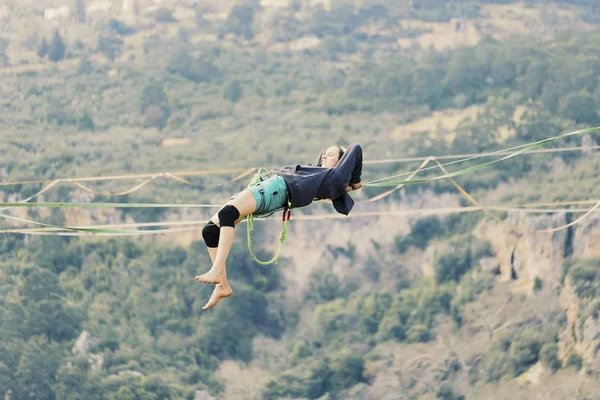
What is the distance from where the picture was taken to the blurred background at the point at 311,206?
51406 millimetres

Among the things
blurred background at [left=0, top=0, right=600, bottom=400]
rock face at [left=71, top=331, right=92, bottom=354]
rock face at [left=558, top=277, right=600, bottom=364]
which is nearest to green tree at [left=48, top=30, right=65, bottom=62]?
blurred background at [left=0, top=0, right=600, bottom=400]

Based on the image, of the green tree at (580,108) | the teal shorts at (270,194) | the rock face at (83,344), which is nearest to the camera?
the teal shorts at (270,194)

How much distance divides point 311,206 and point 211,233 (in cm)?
5760

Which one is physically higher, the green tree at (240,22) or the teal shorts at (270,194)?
the green tree at (240,22)

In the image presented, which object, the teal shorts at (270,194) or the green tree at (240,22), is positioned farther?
the green tree at (240,22)

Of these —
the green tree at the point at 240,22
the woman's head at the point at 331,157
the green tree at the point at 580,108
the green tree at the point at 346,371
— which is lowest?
the green tree at the point at 346,371

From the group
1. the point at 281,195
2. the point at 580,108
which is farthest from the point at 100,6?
the point at 281,195

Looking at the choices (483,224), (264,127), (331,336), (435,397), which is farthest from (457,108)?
(435,397)

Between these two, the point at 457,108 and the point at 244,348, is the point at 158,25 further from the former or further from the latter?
the point at 244,348

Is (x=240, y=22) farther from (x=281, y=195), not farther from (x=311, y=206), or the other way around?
(x=281, y=195)

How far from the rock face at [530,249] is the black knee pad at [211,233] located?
150 feet

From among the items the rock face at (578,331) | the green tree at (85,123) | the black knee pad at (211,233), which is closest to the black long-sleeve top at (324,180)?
the black knee pad at (211,233)

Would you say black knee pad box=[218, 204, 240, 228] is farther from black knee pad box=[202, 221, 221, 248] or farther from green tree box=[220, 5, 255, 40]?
green tree box=[220, 5, 255, 40]

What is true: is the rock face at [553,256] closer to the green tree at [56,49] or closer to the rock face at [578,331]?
the rock face at [578,331]
